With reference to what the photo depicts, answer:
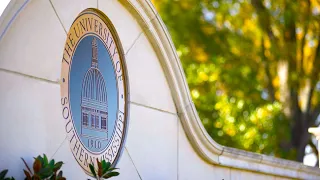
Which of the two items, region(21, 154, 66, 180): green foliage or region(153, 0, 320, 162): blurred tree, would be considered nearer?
region(21, 154, 66, 180): green foliage

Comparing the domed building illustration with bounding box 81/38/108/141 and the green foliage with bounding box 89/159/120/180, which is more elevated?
the domed building illustration with bounding box 81/38/108/141

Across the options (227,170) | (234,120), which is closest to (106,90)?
(227,170)

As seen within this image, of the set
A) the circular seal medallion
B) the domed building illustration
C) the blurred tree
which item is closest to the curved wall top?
the circular seal medallion

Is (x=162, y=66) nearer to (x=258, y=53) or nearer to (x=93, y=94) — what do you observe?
(x=93, y=94)

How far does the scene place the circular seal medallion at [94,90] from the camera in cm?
713

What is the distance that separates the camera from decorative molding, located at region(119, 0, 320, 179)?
334 inches

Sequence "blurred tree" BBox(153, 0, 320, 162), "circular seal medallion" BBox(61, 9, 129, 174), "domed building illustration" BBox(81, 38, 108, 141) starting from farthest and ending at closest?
"blurred tree" BBox(153, 0, 320, 162)
"domed building illustration" BBox(81, 38, 108, 141)
"circular seal medallion" BBox(61, 9, 129, 174)

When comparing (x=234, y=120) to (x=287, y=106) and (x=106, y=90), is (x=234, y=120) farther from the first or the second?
(x=106, y=90)

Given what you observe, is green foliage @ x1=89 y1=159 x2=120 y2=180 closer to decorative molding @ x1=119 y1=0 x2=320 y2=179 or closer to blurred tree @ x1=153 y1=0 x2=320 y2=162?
decorative molding @ x1=119 y1=0 x2=320 y2=179

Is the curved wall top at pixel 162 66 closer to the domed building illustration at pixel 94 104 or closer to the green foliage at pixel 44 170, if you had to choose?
the domed building illustration at pixel 94 104

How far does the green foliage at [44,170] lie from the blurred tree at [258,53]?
1440 cm

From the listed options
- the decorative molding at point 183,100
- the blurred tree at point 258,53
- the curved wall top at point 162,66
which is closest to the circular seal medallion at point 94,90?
the curved wall top at point 162,66

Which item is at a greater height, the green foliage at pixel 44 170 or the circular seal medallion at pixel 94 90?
the circular seal medallion at pixel 94 90

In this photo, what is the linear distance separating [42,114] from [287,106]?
632 inches
